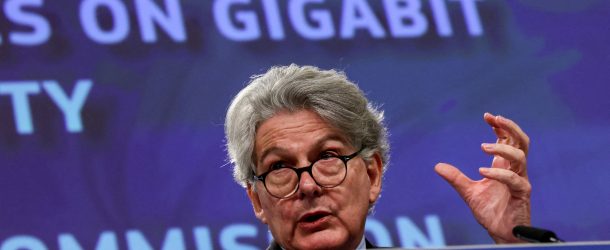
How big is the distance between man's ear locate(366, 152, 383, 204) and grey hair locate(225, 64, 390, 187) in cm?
2

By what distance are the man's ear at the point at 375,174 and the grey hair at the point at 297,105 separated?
0.02m

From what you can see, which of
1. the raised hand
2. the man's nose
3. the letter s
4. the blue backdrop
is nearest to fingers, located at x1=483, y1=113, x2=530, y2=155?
the raised hand

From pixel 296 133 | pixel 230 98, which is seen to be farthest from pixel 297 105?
pixel 230 98

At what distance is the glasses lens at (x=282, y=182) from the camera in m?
2.08

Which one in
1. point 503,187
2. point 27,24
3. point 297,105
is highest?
point 27,24

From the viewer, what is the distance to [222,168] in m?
3.26

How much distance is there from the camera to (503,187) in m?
2.26

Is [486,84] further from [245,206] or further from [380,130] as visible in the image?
[380,130]

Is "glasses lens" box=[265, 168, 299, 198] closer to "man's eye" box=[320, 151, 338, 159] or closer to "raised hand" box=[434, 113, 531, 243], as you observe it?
"man's eye" box=[320, 151, 338, 159]

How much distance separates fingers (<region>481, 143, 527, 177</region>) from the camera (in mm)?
2139

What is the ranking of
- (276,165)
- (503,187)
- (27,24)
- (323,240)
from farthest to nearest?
(27,24), (503,187), (276,165), (323,240)

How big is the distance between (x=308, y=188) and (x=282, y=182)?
0.07 metres

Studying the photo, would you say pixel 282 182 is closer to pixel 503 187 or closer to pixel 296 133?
pixel 296 133

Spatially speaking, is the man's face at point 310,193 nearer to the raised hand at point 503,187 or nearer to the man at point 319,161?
the man at point 319,161
